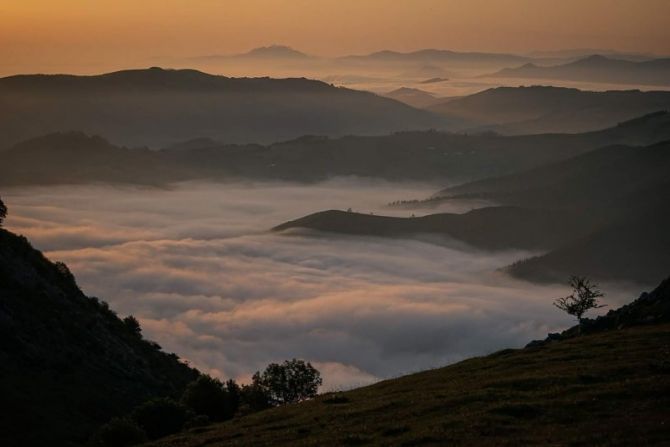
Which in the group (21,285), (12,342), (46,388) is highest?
(21,285)

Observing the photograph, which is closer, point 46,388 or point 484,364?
point 484,364

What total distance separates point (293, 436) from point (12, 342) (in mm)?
43196

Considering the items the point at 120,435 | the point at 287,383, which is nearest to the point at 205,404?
the point at 287,383

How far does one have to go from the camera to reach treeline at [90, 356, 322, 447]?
6147 centimetres

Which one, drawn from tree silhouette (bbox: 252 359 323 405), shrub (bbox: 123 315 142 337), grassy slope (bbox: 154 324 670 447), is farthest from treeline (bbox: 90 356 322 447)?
shrub (bbox: 123 315 142 337)

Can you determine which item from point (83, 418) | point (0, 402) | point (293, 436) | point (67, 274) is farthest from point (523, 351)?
point (67, 274)

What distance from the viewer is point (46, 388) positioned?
77938 mm

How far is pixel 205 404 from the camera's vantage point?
75.3 meters

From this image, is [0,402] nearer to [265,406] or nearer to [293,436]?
[265,406]

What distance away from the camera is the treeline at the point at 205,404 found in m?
61.5

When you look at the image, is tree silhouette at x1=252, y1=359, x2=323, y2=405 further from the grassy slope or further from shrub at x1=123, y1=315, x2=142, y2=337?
shrub at x1=123, y1=315, x2=142, y2=337

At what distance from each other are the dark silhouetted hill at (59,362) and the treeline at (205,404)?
5054mm

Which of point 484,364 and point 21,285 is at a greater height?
point 21,285

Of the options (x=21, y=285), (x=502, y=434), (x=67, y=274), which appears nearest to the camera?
(x=502, y=434)
